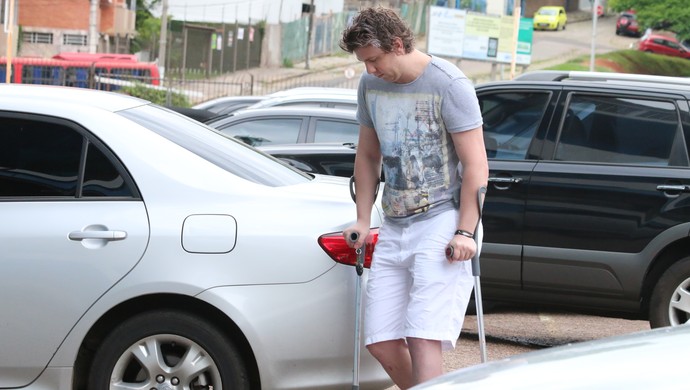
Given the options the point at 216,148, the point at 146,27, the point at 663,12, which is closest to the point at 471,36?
the point at 663,12

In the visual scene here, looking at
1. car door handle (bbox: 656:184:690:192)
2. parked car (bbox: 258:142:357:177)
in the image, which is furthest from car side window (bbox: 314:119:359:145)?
car door handle (bbox: 656:184:690:192)

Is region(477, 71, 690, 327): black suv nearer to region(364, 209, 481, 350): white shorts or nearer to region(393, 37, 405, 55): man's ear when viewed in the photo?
region(364, 209, 481, 350): white shorts

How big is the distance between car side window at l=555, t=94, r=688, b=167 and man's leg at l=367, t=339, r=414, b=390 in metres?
2.95

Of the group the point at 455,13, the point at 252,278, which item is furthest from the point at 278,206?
the point at 455,13

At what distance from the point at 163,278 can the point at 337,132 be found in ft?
19.9

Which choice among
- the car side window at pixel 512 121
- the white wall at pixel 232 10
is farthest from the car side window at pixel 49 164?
the white wall at pixel 232 10

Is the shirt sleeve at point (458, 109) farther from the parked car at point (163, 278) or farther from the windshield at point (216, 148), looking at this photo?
the windshield at point (216, 148)

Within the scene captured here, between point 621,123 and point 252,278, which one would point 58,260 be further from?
point 621,123

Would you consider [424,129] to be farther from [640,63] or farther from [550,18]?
[550,18]

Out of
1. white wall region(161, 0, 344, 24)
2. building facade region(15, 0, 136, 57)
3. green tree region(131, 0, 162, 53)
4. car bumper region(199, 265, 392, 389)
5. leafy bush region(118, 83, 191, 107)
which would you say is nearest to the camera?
car bumper region(199, 265, 392, 389)

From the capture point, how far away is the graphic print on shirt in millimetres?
4293

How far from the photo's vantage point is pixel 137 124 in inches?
186

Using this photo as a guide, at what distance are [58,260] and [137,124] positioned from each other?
669 mm

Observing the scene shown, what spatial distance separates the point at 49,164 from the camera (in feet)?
15.3
